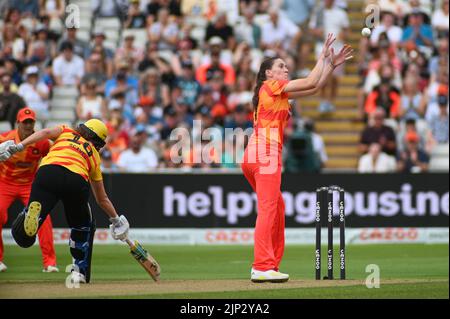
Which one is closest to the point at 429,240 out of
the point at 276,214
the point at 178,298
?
the point at 276,214

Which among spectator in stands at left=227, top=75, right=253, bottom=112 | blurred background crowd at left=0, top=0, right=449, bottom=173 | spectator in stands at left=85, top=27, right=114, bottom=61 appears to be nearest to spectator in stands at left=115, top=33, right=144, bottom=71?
blurred background crowd at left=0, top=0, right=449, bottom=173

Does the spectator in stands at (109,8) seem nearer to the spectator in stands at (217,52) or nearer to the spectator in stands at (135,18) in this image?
the spectator in stands at (135,18)

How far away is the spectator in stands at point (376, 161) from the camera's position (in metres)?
22.1

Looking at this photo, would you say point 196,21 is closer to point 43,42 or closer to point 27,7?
point 43,42

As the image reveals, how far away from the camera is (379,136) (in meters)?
22.6

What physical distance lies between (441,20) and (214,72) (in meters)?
5.29

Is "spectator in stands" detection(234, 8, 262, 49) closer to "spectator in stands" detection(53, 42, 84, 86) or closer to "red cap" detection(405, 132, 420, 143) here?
"spectator in stands" detection(53, 42, 84, 86)

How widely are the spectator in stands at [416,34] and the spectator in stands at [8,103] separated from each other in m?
8.52

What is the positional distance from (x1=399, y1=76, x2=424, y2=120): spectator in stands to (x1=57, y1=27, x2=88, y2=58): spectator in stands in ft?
22.2

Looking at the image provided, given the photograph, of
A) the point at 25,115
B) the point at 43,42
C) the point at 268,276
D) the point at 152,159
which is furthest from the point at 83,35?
the point at 268,276

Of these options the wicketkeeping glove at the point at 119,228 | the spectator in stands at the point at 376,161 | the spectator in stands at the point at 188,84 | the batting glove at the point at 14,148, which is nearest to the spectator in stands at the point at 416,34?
the spectator in stands at the point at 376,161
